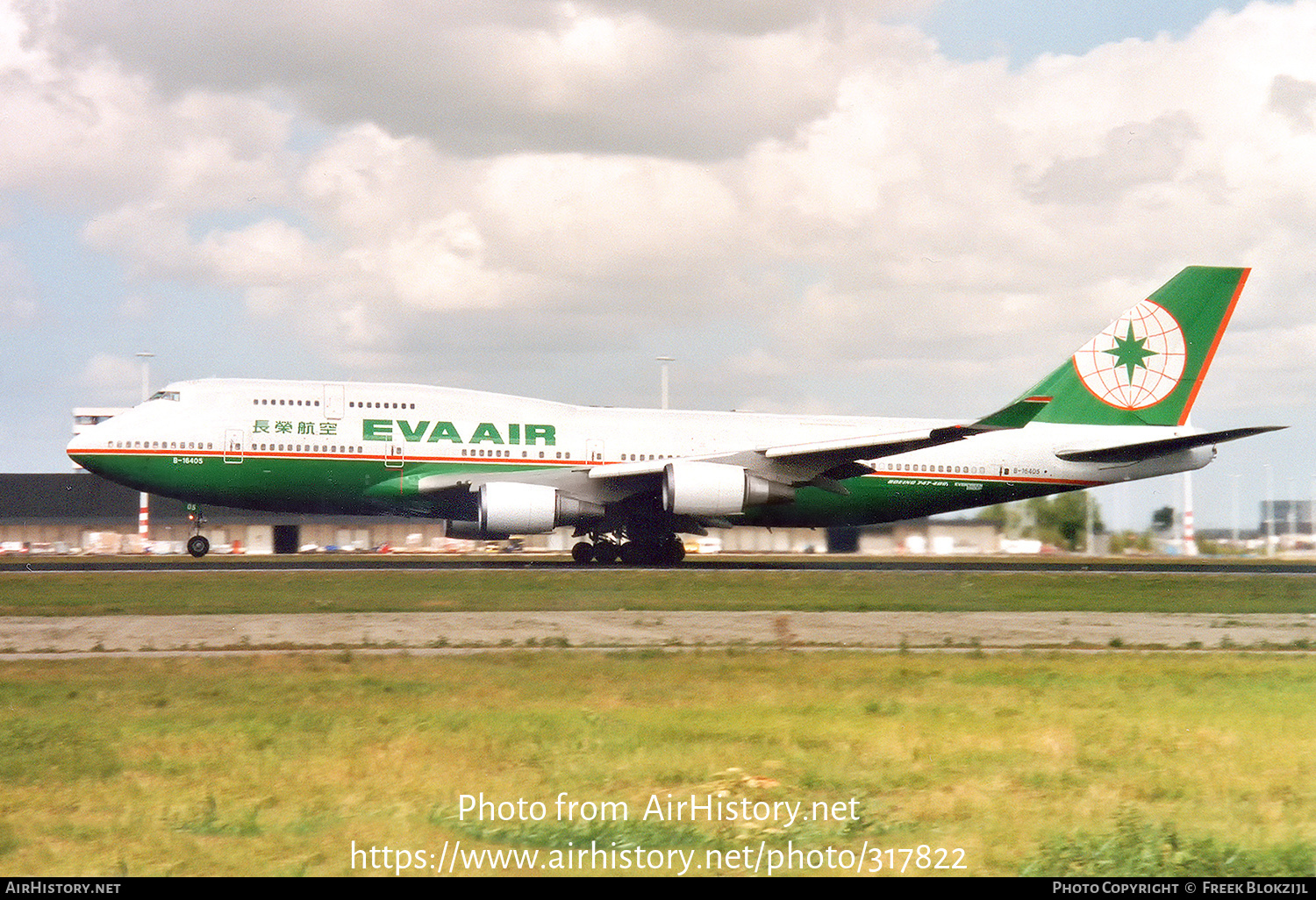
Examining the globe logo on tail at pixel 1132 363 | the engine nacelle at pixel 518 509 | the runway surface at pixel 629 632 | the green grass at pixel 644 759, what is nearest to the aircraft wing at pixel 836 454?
the engine nacelle at pixel 518 509

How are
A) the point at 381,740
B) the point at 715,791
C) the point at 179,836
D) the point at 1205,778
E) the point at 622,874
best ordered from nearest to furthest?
1. the point at 622,874
2. the point at 179,836
3. the point at 715,791
4. the point at 1205,778
5. the point at 381,740

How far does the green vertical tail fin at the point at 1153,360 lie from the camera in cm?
3791

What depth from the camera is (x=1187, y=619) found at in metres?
21.0

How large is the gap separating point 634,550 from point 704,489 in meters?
3.65

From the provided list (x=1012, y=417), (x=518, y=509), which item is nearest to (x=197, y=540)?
(x=518, y=509)

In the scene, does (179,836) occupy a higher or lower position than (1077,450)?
lower

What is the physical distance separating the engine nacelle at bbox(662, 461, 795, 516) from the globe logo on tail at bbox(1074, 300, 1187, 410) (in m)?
12.7

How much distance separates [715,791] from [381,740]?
9.57 feet

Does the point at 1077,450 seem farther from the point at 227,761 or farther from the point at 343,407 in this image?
the point at 227,761

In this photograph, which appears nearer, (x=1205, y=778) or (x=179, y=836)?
(x=179, y=836)

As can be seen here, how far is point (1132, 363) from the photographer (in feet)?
125

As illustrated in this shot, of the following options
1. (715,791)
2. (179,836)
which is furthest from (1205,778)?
(179,836)

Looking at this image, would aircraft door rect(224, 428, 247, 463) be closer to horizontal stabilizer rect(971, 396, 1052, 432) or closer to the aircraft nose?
the aircraft nose

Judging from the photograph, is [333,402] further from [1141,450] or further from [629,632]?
[1141,450]
